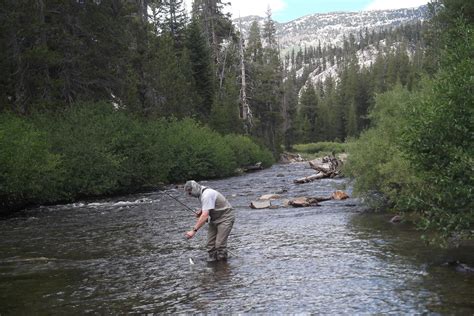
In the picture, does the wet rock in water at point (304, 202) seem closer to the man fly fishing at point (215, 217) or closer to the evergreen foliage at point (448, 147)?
the man fly fishing at point (215, 217)

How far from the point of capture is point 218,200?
12922mm

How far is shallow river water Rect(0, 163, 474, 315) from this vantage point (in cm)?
906

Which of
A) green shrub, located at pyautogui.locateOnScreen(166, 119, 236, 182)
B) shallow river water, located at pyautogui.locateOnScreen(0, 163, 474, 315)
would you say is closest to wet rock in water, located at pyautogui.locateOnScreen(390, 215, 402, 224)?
shallow river water, located at pyautogui.locateOnScreen(0, 163, 474, 315)

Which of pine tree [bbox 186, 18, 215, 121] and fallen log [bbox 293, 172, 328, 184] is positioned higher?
pine tree [bbox 186, 18, 215, 121]

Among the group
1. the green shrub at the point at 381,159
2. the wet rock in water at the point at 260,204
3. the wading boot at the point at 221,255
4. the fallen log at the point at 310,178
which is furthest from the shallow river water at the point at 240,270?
the fallen log at the point at 310,178

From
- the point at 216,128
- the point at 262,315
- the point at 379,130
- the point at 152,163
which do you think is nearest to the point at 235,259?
the point at 262,315

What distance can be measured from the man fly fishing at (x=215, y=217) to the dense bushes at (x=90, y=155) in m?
12.4

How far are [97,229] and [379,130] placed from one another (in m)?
11.2

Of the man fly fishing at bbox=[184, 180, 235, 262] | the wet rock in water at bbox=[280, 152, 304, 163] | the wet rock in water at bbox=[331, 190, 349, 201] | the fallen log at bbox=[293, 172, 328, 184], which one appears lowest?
the wet rock in water at bbox=[280, 152, 304, 163]

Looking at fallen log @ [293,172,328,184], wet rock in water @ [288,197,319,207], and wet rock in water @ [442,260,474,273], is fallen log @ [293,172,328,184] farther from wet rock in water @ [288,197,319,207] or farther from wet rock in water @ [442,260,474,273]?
wet rock in water @ [442,260,474,273]

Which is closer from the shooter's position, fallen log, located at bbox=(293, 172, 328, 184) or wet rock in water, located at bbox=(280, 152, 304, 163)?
fallen log, located at bbox=(293, 172, 328, 184)

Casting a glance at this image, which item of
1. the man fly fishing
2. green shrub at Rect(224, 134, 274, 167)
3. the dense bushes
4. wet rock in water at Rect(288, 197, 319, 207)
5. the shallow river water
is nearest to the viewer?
the shallow river water

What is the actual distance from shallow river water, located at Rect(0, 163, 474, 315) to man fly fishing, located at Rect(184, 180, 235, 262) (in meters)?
0.50

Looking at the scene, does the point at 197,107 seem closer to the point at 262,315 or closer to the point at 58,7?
the point at 58,7
